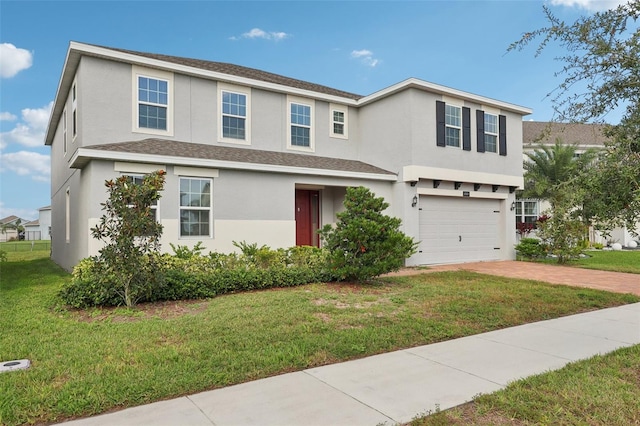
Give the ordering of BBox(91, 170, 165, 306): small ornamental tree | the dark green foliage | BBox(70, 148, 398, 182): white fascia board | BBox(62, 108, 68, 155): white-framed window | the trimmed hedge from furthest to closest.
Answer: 1. the dark green foliage
2. BBox(62, 108, 68, 155): white-framed window
3. BBox(70, 148, 398, 182): white fascia board
4. the trimmed hedge
5. BBox(91, 170, 165, 306): small ornamental tree

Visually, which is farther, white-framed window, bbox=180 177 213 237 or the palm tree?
the palm tree

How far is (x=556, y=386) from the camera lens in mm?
4090

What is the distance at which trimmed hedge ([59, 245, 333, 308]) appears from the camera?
7.46 m

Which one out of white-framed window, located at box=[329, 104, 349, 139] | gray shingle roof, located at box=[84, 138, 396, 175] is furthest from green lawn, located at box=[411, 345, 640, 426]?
white-framed window, located at box=[329, 104, 349, 139]

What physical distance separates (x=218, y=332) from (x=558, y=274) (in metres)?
11.0

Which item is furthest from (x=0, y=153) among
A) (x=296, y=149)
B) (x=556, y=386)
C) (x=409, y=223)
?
(x=556, y=386)

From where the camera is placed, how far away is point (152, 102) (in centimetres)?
1174

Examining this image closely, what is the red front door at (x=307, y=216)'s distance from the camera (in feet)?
48.1

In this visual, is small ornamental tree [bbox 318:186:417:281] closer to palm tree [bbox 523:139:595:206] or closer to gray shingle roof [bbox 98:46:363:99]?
gray shingle roof [bbox 98:46:363:99]

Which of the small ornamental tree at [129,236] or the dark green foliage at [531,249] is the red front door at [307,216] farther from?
the dark green foliage at [531,249]

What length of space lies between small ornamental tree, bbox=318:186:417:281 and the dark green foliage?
30.6ft

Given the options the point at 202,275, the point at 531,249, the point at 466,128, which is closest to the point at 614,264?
the point at 531,249

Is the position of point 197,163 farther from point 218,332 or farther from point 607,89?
point 607,89

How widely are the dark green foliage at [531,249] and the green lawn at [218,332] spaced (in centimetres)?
756
